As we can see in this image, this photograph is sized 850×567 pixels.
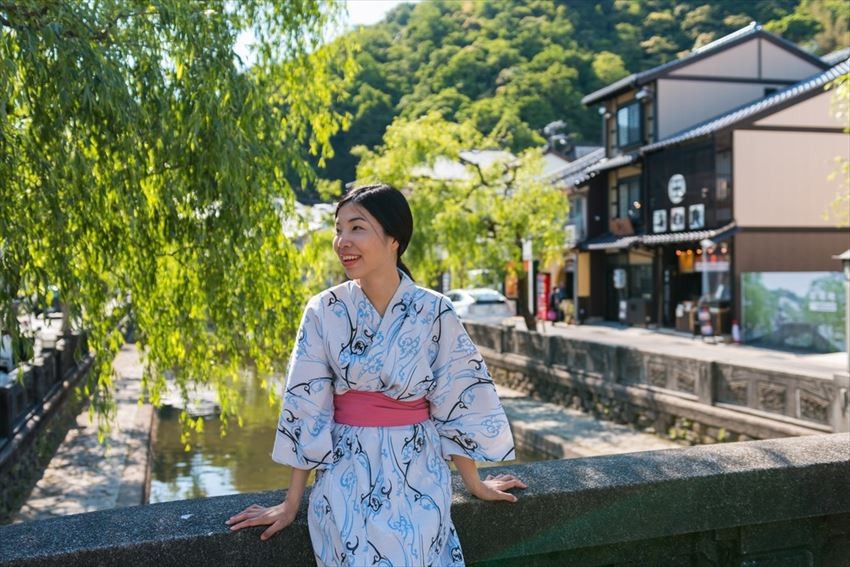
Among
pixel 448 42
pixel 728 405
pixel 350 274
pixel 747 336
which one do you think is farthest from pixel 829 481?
pixel 448 42

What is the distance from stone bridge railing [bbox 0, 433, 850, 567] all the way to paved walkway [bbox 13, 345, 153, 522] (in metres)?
4.94

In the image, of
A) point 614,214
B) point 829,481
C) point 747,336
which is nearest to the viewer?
point 829,481

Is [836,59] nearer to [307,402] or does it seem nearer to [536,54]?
[536,54]

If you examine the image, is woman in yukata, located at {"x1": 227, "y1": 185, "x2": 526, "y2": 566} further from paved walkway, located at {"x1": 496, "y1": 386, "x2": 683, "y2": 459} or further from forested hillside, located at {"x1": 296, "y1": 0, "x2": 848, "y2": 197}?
forested hillside, located at {"x1": 296, "y1": 0, "x2": 848, "y2": 197}

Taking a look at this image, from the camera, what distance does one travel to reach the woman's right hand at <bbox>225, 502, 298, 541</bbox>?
207 cm

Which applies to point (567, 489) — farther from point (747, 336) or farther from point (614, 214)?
point (614, 214)

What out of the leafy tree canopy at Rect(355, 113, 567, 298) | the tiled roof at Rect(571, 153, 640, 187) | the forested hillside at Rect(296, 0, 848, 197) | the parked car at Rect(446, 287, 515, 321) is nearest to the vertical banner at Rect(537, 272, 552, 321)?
the parked car at Rect(446, 287, 515, 321)

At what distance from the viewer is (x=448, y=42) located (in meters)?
55.7

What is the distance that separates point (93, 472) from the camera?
10102 millimetres

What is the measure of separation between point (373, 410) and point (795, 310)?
65.2ft

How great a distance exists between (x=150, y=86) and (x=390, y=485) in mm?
3956

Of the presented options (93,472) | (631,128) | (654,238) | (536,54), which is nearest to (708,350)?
(654,238)

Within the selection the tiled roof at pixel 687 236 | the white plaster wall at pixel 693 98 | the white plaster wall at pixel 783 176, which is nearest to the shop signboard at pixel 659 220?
the tiled roof at pixel 687 236

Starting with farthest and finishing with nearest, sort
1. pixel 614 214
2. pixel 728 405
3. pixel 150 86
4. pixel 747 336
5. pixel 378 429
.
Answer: pixel 614 214
pixel 747 336
pixel 728 405
pixel 150 86
pixel 378 429
